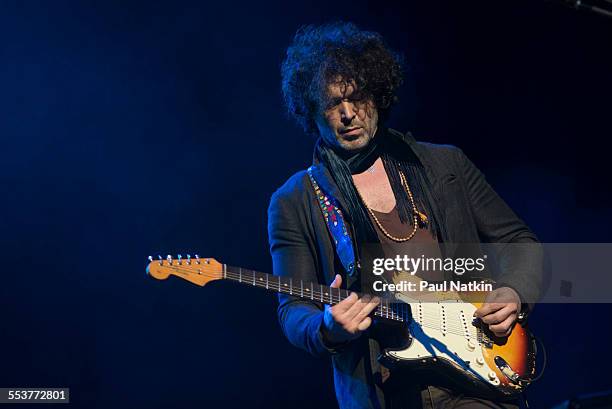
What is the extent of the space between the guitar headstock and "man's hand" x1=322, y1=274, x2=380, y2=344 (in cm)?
48

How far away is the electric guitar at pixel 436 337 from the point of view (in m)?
2.68

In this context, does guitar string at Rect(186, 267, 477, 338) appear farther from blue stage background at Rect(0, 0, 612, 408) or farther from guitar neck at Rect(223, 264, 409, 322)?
blue stage background at Rect(0, 0, 612, 408)

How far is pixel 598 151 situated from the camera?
4.81m

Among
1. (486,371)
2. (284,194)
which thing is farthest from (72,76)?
(486,371)

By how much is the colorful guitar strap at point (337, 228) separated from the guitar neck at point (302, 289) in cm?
16

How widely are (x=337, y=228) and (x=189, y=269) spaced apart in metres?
0.69

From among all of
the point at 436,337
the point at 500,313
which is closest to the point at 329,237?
the point at 436,337

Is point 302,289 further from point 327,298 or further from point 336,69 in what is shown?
point 336,69

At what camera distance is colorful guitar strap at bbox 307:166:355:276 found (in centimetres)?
295

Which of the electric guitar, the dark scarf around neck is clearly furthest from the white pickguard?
the dark scarf around neck

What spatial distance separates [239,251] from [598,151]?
2555mm

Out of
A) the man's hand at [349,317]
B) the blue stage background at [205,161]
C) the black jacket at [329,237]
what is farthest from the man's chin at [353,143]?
the blue stage background at [205,161]

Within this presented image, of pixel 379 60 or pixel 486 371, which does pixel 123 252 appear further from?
pixel 486 371

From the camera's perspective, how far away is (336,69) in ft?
11.0
